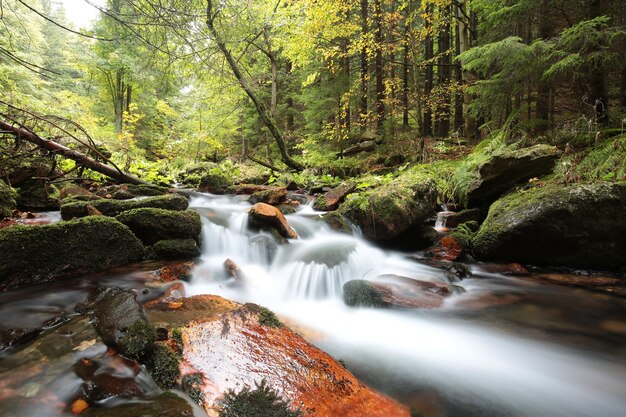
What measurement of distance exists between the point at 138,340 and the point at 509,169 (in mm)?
6841

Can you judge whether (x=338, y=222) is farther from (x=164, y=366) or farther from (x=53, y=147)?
(x=53, y=147)

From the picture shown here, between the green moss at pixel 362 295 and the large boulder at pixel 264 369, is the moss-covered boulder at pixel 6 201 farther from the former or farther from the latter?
the green moss at pixel 362 295

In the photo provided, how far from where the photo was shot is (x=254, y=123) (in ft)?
56.6

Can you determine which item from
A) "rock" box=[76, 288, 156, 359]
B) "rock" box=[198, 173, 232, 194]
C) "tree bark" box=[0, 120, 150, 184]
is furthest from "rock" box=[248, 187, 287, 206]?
"rock" box=[76, 288, 156, 359]

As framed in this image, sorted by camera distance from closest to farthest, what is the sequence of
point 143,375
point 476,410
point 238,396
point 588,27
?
point 238,396
point 143,375
point 476,410
point 588,27

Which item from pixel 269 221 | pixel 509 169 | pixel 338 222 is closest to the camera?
pixel 509 169

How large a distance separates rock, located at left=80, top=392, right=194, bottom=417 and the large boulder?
0.09 m

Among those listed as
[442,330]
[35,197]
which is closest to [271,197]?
[35,197]

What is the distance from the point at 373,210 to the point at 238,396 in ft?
15.6

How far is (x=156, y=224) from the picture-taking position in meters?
4.84

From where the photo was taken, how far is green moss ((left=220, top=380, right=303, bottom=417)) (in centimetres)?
177

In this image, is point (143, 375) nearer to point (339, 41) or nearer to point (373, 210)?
point (373, 210)

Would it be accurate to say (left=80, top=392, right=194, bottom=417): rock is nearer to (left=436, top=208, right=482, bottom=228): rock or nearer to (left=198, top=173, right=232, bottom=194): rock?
(left=436, top=208, right=482, bottom=228): rock

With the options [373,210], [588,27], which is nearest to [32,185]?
[373,210]
